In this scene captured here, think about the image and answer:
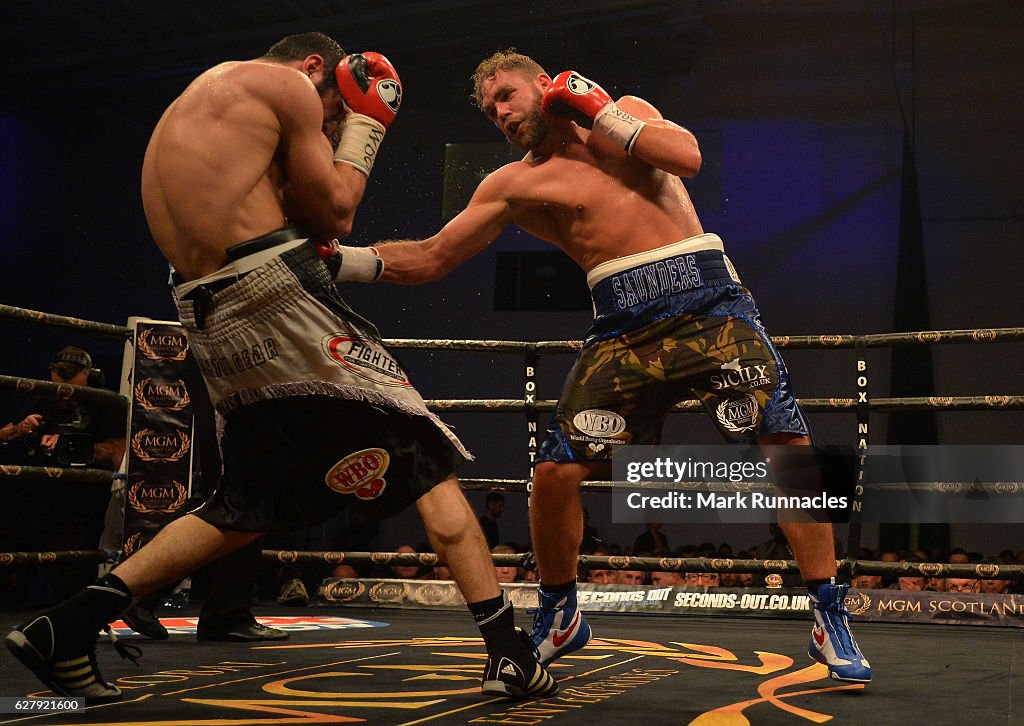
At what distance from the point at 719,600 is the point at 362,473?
232 centimetres

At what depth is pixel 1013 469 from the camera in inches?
244

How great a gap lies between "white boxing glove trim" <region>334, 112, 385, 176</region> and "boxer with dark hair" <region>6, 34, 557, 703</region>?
0.02 metres

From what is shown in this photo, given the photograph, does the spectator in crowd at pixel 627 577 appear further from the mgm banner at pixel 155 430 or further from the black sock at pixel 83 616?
the black sock at pixel 83 616

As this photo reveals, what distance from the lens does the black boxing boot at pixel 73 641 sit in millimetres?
1469

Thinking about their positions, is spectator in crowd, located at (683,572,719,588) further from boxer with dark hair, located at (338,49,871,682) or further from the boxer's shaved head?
the boxer's shaved head

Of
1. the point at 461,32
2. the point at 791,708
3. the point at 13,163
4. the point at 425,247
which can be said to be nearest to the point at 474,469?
the point at 461,32

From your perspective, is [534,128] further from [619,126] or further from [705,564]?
[705,564]

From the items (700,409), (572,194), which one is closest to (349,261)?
(572,194)

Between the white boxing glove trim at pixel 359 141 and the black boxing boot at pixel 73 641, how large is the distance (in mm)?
763

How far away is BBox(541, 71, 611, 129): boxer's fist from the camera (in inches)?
81.6

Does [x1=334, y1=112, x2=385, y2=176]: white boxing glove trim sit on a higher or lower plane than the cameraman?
higher

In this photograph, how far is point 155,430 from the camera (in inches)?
131
